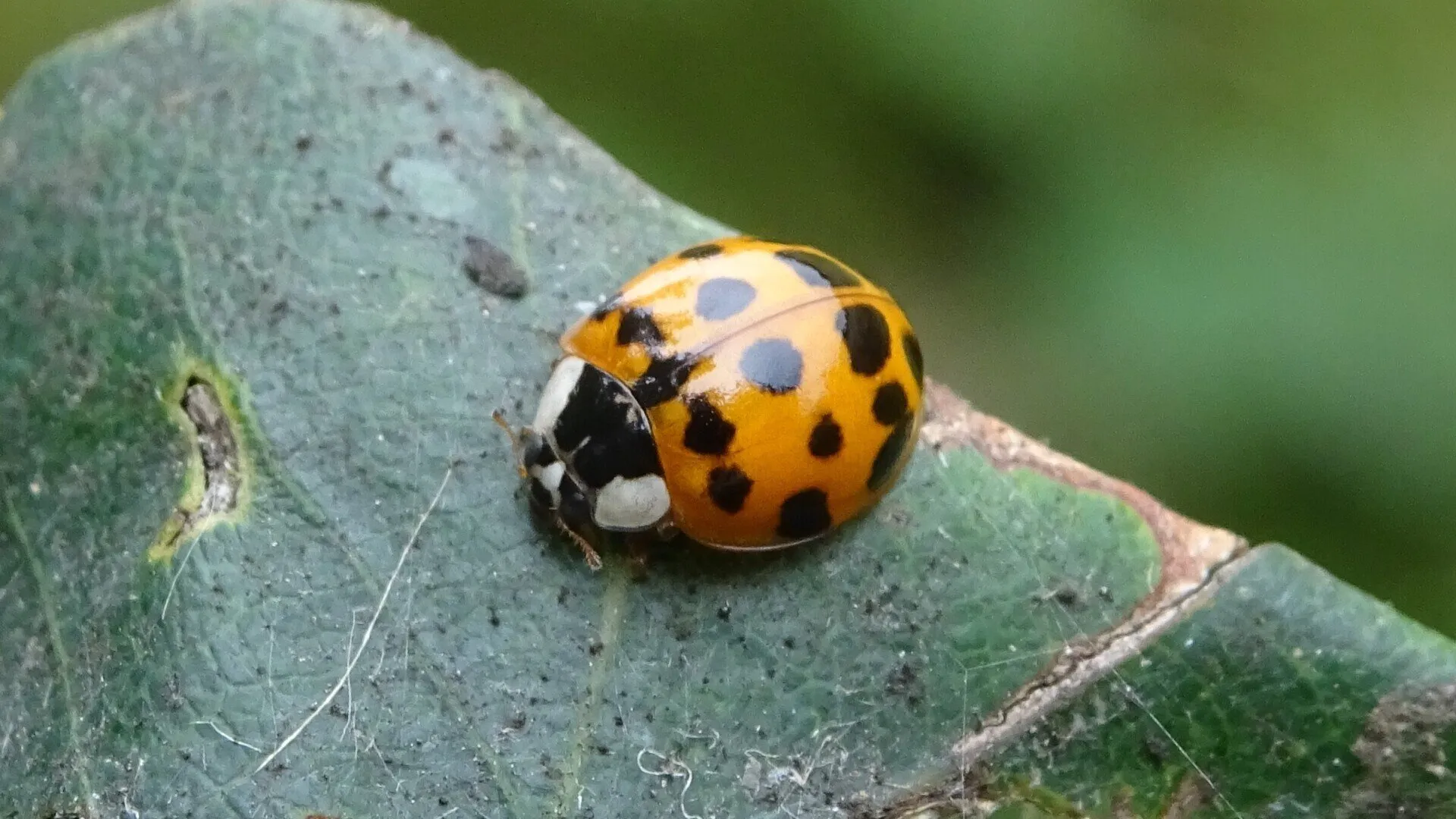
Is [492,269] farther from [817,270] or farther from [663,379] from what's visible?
[817,270]

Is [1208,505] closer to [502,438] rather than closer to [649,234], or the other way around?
[649,234]

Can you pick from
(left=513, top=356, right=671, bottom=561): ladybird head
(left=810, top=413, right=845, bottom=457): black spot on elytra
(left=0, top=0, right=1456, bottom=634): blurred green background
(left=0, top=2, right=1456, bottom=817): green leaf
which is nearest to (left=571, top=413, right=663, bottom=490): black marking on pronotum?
(left=513, top=356, right=671, bottom=561): ladybird head

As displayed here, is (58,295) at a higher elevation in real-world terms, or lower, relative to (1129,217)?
lower

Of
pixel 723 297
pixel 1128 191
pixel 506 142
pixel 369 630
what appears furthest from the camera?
pixel 1128 191

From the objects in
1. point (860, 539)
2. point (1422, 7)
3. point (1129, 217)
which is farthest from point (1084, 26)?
point (860, 539)

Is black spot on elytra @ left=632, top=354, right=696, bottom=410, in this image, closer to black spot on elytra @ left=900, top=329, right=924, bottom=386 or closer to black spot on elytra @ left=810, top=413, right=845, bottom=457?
black spot on elytra @ left=810, top=413, right=845, bottom=457

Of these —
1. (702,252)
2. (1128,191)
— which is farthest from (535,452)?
(1128,191)
